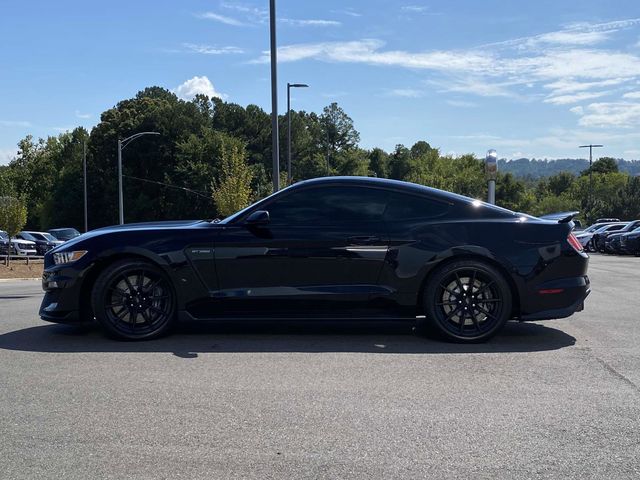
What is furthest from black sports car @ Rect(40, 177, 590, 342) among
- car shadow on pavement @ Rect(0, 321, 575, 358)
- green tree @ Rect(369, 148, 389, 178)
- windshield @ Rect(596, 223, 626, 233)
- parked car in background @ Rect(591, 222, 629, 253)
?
green tree @ Rect(369, 148, 389, 178)

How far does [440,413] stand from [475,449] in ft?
1.92

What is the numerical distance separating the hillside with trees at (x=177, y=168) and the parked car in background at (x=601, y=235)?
18.3 m

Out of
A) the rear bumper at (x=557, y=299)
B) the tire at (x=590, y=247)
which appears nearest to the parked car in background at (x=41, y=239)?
the tire at (x=590, y=247)

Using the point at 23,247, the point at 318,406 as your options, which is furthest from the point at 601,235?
the point at 318,406

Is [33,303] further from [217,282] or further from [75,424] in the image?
[75,424]

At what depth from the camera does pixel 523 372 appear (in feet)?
16.6

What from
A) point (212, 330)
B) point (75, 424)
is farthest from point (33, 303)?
point (75, 424)

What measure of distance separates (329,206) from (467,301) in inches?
63.9

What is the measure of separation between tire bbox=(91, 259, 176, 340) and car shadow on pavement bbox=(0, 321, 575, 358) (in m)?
0.14

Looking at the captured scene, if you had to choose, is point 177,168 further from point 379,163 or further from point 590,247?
point 379,163

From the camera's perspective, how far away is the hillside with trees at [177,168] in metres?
59.1

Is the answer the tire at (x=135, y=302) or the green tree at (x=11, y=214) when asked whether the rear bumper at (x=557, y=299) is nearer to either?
the tire at (x=135, y=302)

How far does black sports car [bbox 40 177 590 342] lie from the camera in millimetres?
6008

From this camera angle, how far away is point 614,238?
29.0 meters
